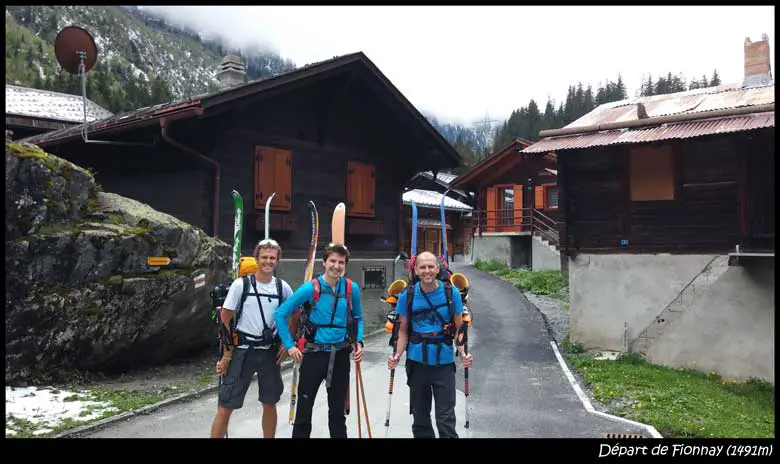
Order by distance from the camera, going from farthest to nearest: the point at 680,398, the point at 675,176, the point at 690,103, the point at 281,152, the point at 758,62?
the point at 690,103 → the point at 758,62 → the point at 281,152 → the point at 675,176 → the point at 680,398

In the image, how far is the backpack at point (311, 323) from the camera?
5.30 m

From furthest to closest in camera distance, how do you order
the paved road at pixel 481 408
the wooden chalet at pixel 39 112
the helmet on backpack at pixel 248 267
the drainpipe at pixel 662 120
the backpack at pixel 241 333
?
the wooden chalet at pixel 39 112 < the drainpipe at pixel 662 120 < the paved road at pixel 481 408 < the helmet on backpack at pixel 248 267 < the backpack at pixel 241 333

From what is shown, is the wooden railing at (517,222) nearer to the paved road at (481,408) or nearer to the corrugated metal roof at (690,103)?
the corrugated metal roof at (690,103)

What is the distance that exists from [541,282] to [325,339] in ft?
56.6

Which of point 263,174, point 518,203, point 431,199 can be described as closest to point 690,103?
point 263,174

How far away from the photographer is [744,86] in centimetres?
1403

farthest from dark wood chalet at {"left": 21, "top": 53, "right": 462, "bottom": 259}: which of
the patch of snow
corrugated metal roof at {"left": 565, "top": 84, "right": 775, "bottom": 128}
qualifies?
the patch of snow

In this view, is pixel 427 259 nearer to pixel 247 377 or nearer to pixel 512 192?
pixel 247 377

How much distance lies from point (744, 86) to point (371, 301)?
34.3 ft

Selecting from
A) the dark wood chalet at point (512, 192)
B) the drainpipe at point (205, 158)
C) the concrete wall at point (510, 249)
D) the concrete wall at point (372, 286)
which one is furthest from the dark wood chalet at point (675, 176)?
the concrete wall at point (510, 249)

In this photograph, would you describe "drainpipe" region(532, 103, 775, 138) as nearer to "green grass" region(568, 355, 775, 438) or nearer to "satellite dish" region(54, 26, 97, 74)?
"green grass" region(568, 355, 775, 438)

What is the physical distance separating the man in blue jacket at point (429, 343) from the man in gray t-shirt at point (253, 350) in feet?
3.86

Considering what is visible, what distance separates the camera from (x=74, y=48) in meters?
12.2

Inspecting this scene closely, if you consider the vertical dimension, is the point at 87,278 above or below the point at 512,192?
below
